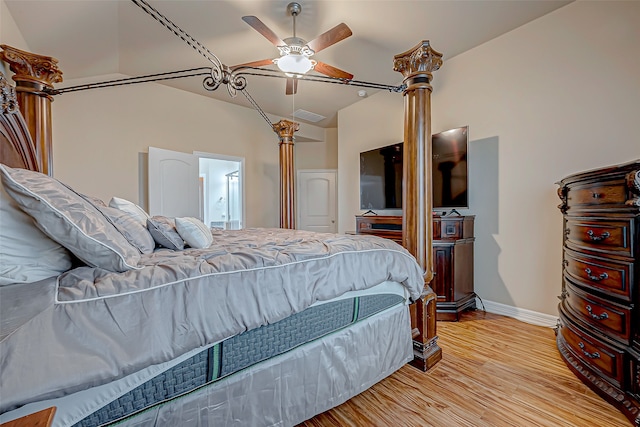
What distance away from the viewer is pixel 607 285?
1583mm

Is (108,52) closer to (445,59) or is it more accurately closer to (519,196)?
(445,59)

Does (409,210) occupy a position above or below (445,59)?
below

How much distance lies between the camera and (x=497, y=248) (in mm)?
2924

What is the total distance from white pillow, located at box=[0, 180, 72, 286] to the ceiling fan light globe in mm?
2130

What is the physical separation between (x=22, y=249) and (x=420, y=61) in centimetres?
221

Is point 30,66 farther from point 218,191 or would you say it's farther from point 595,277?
point 218,191

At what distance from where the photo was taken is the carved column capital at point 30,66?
1.88 meters

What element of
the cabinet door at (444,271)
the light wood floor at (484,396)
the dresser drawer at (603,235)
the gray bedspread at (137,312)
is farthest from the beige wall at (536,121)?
the gray bedspread at (137,312)

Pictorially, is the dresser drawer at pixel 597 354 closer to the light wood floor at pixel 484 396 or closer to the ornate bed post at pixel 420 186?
the light wood floor at pixel 484 396

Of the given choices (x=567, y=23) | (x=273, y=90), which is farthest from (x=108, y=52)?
(x=567, y=23)

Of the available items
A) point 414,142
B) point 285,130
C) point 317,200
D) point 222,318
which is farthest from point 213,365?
point 317,200

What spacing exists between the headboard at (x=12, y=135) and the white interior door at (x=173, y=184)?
181 centimetres

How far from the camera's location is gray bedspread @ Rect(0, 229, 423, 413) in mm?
675

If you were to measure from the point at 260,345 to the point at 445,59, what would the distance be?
358 cm
